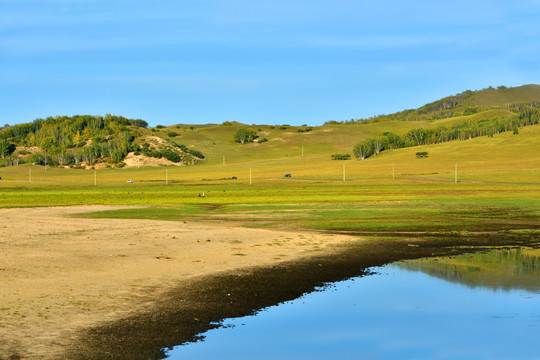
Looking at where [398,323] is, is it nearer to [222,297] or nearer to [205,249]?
[222,297]

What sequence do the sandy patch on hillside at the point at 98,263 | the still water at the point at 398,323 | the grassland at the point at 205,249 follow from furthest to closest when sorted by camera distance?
1. the grassland at the point at 205,249
2. the sandy patch on hillside at the point at 98,263
3. the still water at the point at 398,323

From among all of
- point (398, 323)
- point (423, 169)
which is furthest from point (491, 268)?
point (423, 169)

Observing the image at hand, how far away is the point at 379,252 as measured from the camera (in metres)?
27.2

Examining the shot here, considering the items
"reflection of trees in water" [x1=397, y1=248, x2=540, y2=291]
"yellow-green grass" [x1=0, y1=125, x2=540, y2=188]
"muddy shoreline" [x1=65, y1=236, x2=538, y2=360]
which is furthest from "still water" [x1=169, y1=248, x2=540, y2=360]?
"yellow-green grass" [x1=0, y1=125, x2=540, y2=188]

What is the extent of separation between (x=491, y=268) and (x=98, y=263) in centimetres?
1349

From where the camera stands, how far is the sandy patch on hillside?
46.4 ft

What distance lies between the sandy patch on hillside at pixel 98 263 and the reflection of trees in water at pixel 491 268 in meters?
5.18

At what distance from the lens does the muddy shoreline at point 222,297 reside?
12.7 m

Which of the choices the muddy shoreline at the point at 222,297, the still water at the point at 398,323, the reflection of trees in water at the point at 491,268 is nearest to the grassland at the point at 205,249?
the muddy shoreline at the point at 222,297

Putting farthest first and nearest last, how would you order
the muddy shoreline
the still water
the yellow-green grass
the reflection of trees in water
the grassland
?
the yellow-green grass
the reflection of trees in water
the grassland
the still water
the muddy shoreline

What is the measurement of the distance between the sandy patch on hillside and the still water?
313 centimetres

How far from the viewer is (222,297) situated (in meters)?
17.4

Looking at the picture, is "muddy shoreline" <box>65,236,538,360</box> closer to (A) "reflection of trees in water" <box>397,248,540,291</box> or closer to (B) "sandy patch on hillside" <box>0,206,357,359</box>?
(B) "sandy patch on hillside" <box>0,206,357,359</box>

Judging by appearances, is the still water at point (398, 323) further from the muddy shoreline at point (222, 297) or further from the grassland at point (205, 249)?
the grassland at point (205, 249)
